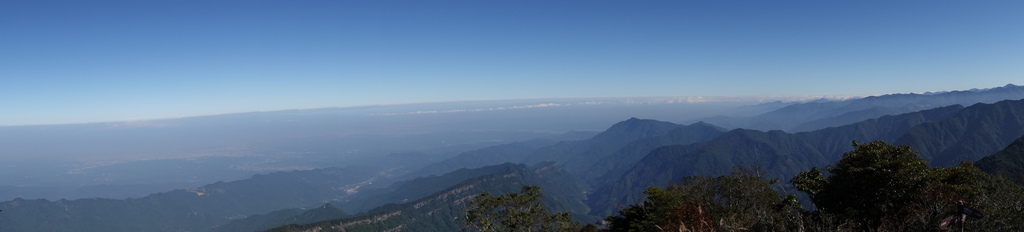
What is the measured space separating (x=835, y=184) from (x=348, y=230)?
15857 cm

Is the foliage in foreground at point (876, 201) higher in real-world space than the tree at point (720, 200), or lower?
higher

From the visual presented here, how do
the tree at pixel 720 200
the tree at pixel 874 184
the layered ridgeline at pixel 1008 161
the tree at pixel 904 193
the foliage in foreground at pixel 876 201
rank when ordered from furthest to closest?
the layered ridgeline at pixel 1008 161 → the tree at pixel 720 200 → the tree at pixel 874 184 → the tree at pixel 904 193 → the foliage in foreground at pixel 876 201

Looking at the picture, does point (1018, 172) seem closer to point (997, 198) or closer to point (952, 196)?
point (997, 198)

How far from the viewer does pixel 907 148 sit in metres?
27.4

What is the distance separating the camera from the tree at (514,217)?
35969mm

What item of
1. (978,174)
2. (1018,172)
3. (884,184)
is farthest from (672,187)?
(1018,172)

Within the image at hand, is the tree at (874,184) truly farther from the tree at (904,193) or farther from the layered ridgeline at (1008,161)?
the layered ridgeline at (1008,161)

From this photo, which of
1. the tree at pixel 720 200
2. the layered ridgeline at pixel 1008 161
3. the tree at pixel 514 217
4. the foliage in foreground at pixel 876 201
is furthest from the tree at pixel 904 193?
the layered ridgeline at pixel 1008 161

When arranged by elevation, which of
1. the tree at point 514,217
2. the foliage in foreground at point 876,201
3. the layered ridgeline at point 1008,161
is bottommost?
the layered ridgeline at point 1008,161

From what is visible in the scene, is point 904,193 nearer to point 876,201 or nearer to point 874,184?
point 876,201

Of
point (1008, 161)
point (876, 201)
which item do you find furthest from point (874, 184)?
point (1008, 161)

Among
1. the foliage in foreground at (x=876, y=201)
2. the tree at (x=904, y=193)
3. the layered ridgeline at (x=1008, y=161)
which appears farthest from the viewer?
the layered ridgeline at (x=1008, y=161)

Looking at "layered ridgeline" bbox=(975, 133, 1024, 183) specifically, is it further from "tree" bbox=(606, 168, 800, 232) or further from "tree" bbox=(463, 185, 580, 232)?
"tree" bbox=(463, 185, 580, 232)

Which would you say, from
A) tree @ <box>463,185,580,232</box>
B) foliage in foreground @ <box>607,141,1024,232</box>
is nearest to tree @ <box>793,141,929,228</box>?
foliage in foreground @ <box>607,141,1024,232</box>
